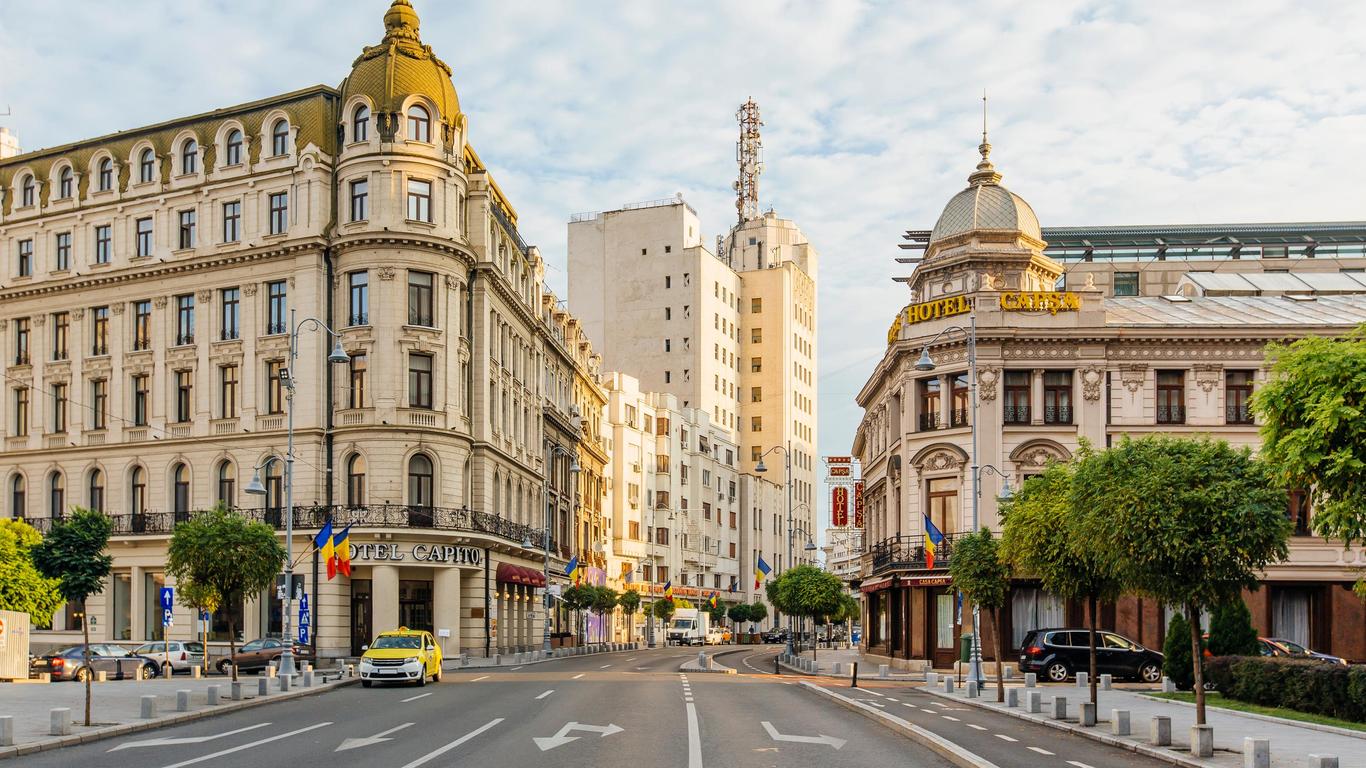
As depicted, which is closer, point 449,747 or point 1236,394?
point 449,747

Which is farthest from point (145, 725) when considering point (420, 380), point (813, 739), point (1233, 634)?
point (420, 380)

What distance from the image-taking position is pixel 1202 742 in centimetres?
2066

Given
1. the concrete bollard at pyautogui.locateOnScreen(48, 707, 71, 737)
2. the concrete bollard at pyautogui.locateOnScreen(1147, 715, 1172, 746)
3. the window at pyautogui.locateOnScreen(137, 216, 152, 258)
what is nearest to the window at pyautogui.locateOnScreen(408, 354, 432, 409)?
the window at pyautogui.locateOnScreen(137, 216, 152, 258)

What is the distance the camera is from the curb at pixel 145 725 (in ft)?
67.6

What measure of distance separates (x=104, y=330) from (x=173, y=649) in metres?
20.8

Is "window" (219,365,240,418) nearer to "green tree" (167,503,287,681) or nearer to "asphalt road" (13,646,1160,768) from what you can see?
"green tree" (167,503,287,681)

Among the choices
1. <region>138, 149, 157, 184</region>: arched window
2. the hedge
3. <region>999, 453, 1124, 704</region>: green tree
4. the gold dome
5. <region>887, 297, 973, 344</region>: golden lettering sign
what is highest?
the gold dome

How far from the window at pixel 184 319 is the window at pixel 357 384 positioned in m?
9.45

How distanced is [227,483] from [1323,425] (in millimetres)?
49757

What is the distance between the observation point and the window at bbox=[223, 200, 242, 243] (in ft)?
204

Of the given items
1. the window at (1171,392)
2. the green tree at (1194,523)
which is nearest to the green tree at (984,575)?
the green tree at (1194,523)

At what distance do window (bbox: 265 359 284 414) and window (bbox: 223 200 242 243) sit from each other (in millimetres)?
6029

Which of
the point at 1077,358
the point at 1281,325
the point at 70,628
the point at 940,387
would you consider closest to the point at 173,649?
the point at 70,628

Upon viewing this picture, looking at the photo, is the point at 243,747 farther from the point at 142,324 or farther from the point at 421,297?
the point at 142,324
